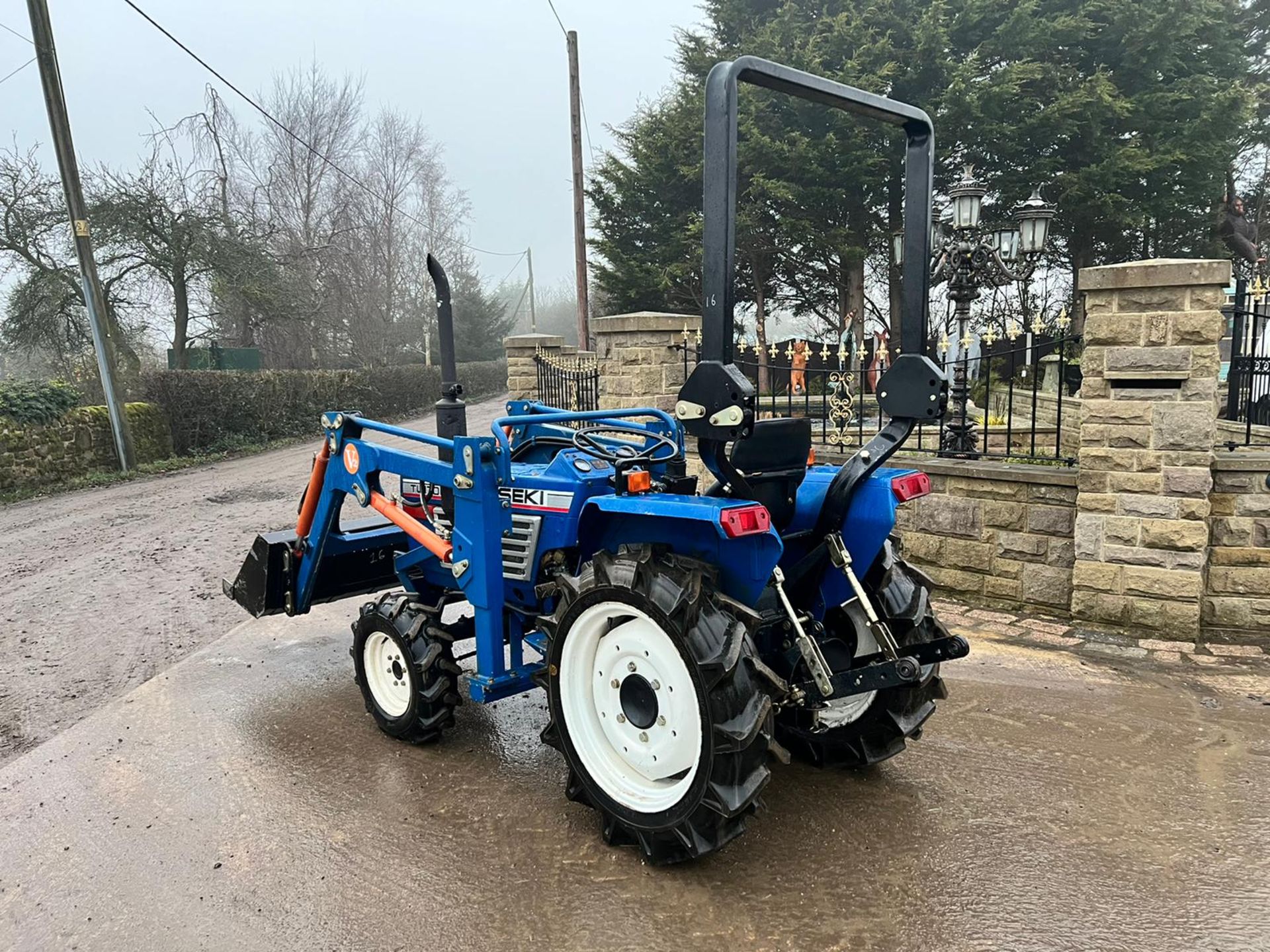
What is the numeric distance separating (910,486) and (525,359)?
10.8 metres

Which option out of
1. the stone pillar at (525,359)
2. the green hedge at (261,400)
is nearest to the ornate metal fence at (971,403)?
the stone pillar at (525,359)

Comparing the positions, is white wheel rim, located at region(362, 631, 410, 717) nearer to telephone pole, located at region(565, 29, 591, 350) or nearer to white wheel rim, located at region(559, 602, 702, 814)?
white wheel rim, located at region(559, 602, 702, 814)

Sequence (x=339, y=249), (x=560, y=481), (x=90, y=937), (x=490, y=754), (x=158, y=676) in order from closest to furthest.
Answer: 1. (x=90, y=937)
2. (x=560, y=481)
3. (x=490, y=754)
4. (x=158, y=676)
5. (x=339, y=249)

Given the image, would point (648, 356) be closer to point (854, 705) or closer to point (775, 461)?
point (854, 705)

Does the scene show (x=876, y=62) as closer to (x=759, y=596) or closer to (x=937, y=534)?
(x=937, y=534)

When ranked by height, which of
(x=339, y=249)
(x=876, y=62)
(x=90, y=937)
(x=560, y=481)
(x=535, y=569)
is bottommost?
(x=90, y=937)

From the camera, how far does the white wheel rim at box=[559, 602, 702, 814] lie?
2.56 metres

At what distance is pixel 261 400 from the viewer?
50.9 ft

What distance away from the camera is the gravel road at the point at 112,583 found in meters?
4.42

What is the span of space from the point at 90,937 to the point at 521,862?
123cm

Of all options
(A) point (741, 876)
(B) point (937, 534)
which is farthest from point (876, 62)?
(A) point (741, 876)

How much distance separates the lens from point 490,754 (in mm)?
3426

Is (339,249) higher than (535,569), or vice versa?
(339,249)

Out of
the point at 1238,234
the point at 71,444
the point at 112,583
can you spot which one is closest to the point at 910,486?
the point at 112,583
